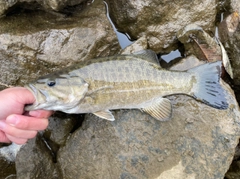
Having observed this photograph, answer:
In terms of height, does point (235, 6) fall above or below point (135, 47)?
above

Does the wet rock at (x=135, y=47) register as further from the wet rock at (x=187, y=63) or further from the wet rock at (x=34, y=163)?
the wet rock at (x=34, y=163)

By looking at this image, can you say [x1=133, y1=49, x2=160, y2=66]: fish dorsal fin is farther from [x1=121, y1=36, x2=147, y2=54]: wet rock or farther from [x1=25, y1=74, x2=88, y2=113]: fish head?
[x1=25, y1=74, x2=88, y2=113]: fish head

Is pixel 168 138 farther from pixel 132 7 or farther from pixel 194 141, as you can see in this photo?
pixel 132 7

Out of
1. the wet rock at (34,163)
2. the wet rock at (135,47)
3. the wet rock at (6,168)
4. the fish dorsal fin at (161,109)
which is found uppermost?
the wet rock at (135,47)

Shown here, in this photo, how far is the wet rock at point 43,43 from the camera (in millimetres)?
4059

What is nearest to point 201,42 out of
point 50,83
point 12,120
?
point 50,83

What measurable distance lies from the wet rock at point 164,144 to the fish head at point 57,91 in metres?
0.64

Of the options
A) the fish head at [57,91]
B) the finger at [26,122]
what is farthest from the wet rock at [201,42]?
the finger at [26,122]

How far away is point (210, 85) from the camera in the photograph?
3.69 metres

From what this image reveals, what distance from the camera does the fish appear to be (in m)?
3.46

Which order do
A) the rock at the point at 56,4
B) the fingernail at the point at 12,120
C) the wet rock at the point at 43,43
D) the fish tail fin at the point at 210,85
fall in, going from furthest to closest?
the wet rock at the point at 43,43 → the rock at the point at 56,4 → the fish tail fin at the point at 210,85 → the fingernail at the point at 12,120

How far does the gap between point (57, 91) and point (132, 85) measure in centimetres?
96

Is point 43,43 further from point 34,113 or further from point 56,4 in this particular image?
point 34,113

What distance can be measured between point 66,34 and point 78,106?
46.8 inches
